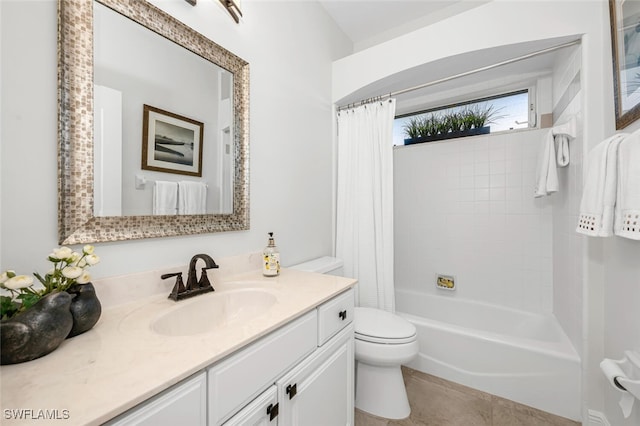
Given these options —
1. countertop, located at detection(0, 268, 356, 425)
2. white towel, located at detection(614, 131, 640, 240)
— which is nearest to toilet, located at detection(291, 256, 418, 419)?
countertop, located at detection(0, 268, 356, 425)

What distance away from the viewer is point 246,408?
700 millimetres

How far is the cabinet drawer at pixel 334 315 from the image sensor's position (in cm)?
102

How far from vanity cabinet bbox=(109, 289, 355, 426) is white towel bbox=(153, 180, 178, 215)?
66 cm

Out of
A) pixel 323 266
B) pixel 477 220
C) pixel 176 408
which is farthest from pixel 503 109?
pixel 176 408

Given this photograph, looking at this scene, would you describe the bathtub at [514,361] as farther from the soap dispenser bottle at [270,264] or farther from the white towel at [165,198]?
the white towel at [165,198]

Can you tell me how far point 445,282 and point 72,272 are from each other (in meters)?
2.70

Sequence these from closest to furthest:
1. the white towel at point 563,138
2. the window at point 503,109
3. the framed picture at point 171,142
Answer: the framed picture at point 171,142, the white towel at point 563,138, the window at point 503,109

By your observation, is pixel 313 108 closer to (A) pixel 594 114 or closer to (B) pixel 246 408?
(A) pixel 594 114

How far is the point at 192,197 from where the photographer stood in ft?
3.78

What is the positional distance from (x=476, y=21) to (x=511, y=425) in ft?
7.60

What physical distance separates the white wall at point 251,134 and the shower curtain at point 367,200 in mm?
137

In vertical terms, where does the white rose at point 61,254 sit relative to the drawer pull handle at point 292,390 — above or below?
above

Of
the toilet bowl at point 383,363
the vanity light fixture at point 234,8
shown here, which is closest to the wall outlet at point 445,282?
the toilet bowl at point 383,363

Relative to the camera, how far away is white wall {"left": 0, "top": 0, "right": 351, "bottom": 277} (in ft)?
2.35
